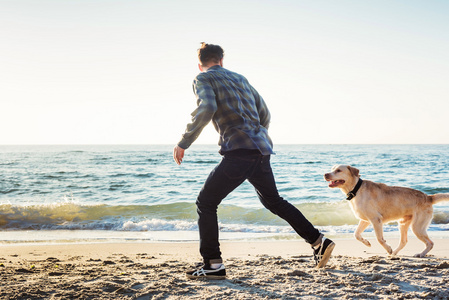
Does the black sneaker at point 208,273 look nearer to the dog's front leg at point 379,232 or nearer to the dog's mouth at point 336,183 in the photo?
the dog's mouth at point 336,183

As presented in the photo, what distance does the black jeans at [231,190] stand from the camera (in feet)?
11.3

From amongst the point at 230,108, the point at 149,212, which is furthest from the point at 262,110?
the point at 149,212

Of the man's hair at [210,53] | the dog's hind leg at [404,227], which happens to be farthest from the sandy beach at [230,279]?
the man's hair at [210,53]

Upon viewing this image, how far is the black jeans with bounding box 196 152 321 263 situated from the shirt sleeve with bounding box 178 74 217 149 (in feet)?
1.16

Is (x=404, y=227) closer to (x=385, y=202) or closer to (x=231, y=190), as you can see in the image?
(x=385, y=202)

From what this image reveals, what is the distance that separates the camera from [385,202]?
198 inches

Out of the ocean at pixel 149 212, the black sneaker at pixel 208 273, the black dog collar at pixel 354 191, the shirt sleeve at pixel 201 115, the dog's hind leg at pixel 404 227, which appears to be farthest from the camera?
the ocean at pixel 149 212

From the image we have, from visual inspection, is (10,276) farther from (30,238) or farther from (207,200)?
(30,238)

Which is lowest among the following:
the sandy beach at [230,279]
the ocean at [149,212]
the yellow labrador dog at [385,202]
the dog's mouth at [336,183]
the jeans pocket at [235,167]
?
the ocean at [149,212]

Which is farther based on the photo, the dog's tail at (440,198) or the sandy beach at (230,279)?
the dog's tail at (440,198)

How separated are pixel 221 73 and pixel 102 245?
13.4 feet

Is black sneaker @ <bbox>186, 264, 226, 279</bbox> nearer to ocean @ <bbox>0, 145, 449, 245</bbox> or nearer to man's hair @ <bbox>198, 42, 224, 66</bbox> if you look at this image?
man's hair @ <bbox>198, 42, 224, 66</bbox>

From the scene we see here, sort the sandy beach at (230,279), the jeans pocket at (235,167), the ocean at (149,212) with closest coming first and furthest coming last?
the sandy beach at (230,279)
the jeans pocket at (235,167)
the ocean at (149,212)

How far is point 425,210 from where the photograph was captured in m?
5.05
